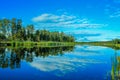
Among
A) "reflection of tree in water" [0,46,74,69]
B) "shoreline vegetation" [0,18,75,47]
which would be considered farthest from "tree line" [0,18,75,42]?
"reflection of tree in water" [0,46,74,69]

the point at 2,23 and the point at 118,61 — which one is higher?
the point at 2,23

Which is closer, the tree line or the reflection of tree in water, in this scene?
the reflection of tree in water

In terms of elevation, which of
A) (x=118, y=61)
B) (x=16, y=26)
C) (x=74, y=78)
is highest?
(x=16, y=26)

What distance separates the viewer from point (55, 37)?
168125 mm

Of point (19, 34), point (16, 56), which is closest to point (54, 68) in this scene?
point (16, 56)

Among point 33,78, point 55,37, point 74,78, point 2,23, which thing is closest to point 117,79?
point 74,78

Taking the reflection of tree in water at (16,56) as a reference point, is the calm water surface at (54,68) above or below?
below

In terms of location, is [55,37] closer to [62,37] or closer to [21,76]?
[62,37]

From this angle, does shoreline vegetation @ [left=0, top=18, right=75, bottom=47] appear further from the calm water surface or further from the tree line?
the calm water surface

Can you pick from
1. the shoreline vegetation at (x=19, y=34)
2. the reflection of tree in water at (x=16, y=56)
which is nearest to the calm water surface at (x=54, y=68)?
the reflection of tree in water at (x=16, y=56)

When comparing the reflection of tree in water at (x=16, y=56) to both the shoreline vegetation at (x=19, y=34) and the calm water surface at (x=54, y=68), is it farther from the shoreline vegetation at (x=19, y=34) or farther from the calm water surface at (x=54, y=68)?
the shoreline vegetation at (x=19, y=34)

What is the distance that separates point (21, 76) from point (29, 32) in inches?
4054

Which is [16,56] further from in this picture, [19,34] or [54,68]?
[19,34]

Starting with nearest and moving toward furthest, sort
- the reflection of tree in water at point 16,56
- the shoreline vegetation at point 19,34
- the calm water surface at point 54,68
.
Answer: the calm water surface at point 54,68
the reflection of tree in water at point 16,56
the shoreline vegetation at point 19,34
